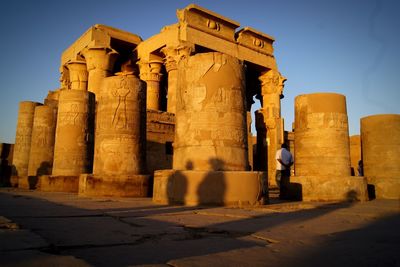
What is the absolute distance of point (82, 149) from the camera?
1150 centimetres

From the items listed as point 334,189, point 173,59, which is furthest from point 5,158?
point 334,189

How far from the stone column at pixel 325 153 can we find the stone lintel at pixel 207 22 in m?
9.66

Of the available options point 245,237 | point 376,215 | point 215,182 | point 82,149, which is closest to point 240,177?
point 215,182

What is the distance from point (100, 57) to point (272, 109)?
10.3 meters

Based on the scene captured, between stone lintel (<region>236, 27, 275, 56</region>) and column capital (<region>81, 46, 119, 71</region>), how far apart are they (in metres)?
7.13

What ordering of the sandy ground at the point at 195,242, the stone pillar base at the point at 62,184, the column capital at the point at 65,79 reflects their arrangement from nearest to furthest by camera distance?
1. the sandy ground at the point at 195,242
2. the stone pillar base at the point at 62,184
3. the column capital at the point at 65,79

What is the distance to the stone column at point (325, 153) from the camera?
8492mm

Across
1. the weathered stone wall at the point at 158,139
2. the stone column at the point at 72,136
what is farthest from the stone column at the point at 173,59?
the stone column at the point at 72,136

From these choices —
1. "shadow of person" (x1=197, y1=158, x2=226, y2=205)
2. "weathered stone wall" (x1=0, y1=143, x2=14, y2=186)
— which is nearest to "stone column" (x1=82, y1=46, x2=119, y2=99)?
"weathered stone wall" (x1=0, y1=143, x2=14, y2=186)

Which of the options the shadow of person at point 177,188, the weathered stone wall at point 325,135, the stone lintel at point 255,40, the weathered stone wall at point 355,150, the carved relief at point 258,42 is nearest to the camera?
the shadow of person at point 177,188

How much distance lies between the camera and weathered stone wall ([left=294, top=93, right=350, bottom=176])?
8.80 metres

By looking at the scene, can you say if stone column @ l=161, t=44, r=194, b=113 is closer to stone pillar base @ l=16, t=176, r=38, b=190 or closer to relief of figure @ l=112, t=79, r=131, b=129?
stone pillar base @ l=16, t=176, r=38, b=190

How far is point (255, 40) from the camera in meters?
20.7

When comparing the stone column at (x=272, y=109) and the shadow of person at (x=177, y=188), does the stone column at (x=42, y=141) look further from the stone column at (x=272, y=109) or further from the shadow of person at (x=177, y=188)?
the stone column at (x=272, y=109)
